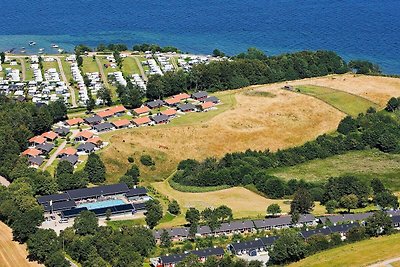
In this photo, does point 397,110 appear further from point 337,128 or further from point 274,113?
point 274,113

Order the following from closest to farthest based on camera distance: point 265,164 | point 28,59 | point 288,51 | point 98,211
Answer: point 98,211 < point 265,164 < point 28,59 < point 288,51

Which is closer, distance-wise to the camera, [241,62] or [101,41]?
[241,62]

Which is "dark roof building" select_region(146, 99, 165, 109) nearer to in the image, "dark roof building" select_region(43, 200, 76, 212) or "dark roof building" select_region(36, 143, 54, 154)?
"dark roof building" select_region(36, 143, 54, 154)

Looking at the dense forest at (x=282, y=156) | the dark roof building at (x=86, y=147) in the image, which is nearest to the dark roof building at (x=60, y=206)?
the dark roof building at (x=86, y=147)

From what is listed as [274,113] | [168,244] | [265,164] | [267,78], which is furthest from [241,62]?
[168,244]

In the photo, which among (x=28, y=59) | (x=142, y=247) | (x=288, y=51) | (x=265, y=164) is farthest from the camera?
(x=288, y=51)

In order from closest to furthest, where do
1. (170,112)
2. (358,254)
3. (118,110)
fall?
(358,254) < (170,112) < (118,110)

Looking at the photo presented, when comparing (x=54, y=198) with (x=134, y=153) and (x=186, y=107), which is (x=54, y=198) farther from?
(x=186, y=107)

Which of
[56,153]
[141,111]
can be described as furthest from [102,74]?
[56,153]
